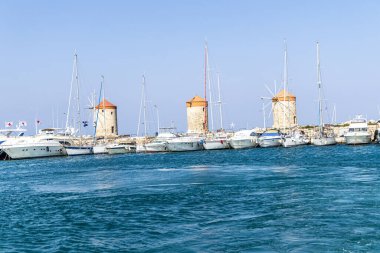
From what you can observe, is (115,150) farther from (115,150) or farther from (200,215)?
(200,215)

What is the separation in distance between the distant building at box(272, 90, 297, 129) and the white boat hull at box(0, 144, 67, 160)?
137ft

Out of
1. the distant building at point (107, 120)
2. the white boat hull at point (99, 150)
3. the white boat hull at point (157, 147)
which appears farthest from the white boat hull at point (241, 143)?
the distant building at point (107, 120)

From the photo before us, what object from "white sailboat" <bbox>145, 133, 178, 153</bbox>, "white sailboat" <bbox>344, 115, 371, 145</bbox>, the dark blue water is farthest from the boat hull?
the dark blue water

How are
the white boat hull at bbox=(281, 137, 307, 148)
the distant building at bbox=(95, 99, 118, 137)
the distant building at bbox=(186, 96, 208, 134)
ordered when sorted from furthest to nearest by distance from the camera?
the distant building at bbox=(95, 99, 118, 137), the distant building at bbox=(186, 96, 208, 134), the white boat hull at bbox=(281, 137, 307, 148)

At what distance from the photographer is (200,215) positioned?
1970 cm

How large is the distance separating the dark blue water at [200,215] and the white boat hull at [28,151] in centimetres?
3766

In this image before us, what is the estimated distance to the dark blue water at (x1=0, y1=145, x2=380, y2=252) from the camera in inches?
599

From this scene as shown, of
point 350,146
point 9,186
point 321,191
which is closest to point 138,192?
point 321,191

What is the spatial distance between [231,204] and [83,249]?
331 inches

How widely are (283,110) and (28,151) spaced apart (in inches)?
1853

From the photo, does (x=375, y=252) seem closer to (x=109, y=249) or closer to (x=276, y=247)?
(x=276, y=247)

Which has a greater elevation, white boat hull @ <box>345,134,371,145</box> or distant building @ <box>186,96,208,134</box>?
distant building @ <box>186,96,208,134</box>

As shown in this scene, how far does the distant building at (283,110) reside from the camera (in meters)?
96.3

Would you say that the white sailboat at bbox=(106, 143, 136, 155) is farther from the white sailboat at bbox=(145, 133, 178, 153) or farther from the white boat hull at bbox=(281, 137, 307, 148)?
the white boat hull at bbox=(281, 137, 307, 148)
